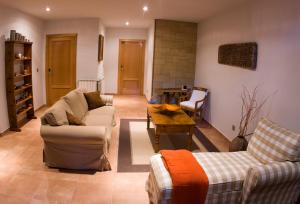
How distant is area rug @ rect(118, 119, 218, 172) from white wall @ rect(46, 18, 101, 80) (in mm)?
2116

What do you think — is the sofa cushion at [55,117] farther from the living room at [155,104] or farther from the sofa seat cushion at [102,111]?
the sofa seat cushion at [102,111]

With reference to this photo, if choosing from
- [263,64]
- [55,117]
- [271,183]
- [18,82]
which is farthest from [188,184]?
[18,82]

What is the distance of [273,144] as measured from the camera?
272 centimetres

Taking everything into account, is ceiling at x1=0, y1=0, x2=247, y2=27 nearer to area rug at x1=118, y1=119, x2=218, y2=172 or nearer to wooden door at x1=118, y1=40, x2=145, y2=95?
area rug at x1=118, y1=119, x2=218, y2=172

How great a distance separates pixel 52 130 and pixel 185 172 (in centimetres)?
180

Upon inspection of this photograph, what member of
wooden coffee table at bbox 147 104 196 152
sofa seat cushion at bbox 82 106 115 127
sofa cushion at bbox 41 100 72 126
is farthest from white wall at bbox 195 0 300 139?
sofa cushion at bbox 41 100 72 126

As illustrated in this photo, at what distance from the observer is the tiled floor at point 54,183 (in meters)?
2.85

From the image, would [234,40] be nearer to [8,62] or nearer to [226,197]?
[226,197]

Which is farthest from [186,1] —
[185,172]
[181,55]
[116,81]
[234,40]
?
[116,81]

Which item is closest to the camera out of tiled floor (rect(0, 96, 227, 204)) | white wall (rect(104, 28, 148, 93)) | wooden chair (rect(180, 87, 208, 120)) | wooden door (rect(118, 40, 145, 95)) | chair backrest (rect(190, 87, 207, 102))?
tiled floor (rect(0, 96, 227, 204))

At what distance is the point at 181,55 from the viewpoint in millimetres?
7062

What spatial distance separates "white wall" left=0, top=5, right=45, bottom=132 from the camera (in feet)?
15.7

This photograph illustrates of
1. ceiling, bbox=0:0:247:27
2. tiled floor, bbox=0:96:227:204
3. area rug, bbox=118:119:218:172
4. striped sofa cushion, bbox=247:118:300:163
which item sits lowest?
tiled floor, bbox=0:96:227:204

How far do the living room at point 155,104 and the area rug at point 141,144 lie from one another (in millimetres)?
20
